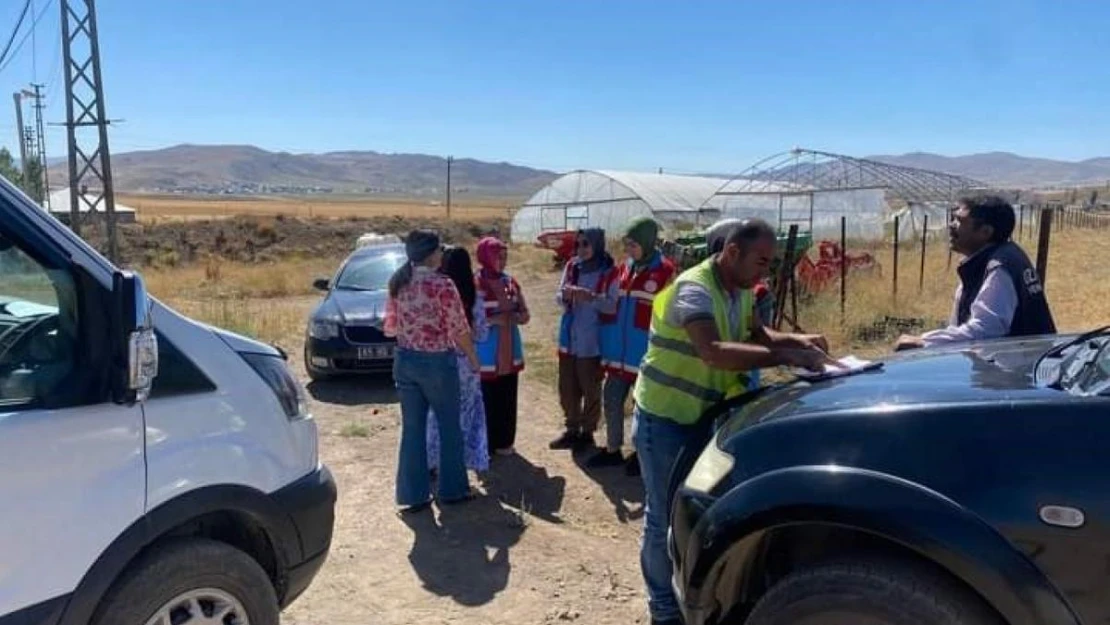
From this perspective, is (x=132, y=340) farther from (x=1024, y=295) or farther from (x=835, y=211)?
(x=835, y=211)

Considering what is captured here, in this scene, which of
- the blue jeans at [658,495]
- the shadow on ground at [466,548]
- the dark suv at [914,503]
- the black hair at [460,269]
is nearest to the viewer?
the dark suv at [914,503]

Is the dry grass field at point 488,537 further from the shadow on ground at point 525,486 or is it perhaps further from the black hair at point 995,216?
the black hair at point 995,216

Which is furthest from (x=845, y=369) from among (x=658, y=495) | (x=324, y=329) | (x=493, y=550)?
(x=324, y=329)

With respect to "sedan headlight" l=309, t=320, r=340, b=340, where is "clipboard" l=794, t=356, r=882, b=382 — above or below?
above

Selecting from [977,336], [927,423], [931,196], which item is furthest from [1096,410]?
[931,196]

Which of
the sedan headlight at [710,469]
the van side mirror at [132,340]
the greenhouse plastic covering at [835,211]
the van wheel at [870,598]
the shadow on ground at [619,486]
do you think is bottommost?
the shadow on ground at [619,486]

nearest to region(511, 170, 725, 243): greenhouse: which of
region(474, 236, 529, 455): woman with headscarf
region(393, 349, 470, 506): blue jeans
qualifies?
region(474, 236, 529, 455): woman with headscarf

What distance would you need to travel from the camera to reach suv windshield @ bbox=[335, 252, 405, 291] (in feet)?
33.0

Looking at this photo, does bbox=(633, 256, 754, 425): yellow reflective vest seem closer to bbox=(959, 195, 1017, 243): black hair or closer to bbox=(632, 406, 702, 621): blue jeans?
bbox=(632, 406, 702, 621): blue jeans

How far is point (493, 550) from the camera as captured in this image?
476 cm

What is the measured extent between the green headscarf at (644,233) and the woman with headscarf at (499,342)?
2.91ft

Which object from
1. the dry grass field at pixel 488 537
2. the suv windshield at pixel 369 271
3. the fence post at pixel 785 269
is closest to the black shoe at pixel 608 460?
the dry grass field at pixel 488 537

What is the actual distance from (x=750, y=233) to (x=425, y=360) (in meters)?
2.42

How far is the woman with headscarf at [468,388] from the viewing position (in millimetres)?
5625
